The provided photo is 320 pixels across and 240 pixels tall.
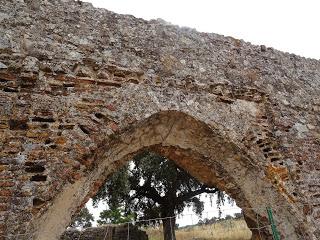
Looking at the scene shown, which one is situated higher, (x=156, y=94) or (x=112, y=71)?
(x=112, y=71)

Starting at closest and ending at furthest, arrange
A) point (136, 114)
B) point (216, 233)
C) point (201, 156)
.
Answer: point (136, 114)
point (201, 156)
point (216, 233)

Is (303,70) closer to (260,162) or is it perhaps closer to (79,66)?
(260,162)

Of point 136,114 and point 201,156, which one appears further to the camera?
point 201,156

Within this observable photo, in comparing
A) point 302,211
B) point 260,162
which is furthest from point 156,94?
point 302,211

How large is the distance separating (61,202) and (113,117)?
99 centimetres

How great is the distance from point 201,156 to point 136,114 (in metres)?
1.21

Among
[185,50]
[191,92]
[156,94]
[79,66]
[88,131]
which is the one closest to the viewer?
[88,131]

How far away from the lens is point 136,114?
368 centimetres

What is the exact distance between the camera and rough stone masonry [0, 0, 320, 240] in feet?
10.2

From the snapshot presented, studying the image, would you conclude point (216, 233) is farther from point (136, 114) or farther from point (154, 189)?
point (136, 114)

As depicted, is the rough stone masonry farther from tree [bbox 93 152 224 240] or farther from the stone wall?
tree [bbox 93 152 224 240]

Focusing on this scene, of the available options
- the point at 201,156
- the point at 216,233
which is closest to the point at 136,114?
the point at 201,156

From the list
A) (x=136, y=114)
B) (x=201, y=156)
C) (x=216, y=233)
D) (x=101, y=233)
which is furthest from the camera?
(x=216, y=233)

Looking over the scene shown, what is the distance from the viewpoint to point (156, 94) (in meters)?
3.96
